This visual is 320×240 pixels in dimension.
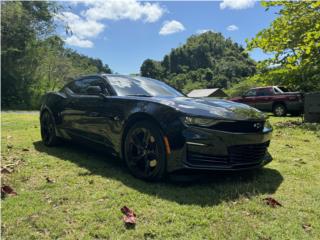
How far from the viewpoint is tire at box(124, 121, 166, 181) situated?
377 centimetres

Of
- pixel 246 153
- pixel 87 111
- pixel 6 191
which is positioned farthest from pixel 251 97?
pixel 6 191

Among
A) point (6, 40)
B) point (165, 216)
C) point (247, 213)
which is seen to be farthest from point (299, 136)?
point (6, 40)

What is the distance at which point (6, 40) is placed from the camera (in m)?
20.2

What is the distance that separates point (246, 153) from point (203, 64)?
332 feet

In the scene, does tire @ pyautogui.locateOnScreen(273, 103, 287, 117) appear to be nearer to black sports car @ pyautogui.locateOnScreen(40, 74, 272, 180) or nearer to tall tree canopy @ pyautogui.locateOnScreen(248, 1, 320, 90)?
tall tree canopy @ pyautogui.locateOnScreen(248, 1, 320, 90)

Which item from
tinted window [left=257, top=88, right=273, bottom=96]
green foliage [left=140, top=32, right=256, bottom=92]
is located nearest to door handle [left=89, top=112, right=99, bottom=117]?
tinted window [left=257, top=88, right=273, bottom=96]

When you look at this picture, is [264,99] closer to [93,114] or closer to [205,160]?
[93,114]

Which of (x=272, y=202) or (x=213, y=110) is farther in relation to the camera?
(x=213, y=110)

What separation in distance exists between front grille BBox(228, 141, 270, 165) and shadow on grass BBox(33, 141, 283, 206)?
265 millimetres

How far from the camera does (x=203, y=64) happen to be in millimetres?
102562

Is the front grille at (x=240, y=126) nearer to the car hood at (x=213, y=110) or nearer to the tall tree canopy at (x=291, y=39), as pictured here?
the car hood at (x=213, y=110)

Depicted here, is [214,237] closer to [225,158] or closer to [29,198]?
[225,158]

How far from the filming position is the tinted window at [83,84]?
515 cm

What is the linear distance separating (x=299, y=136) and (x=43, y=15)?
766 inches
